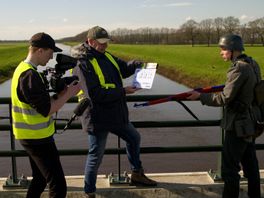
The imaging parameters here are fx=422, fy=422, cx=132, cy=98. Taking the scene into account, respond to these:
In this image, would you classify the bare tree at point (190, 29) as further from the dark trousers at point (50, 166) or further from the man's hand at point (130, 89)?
the dark trousers at point (50, 166)

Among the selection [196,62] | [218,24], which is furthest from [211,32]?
[196,62]

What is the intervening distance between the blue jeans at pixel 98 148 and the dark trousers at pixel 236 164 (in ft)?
3.07

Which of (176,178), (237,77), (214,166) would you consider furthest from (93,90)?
(214,166)

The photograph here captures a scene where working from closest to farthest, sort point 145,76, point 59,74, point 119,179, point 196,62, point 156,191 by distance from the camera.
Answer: point 59,74
point 145,76
point 156,191
point 119,179
point 196,62

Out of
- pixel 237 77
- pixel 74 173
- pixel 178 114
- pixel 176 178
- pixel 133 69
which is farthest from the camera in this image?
pixel 178 114

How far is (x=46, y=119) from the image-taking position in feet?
11.3

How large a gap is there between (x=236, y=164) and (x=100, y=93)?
4.70 ft

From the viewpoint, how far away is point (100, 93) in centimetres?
388

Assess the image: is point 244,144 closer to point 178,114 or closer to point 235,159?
point 235,159

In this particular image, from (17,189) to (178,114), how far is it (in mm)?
10251

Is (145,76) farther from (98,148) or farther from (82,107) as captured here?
(98,148)

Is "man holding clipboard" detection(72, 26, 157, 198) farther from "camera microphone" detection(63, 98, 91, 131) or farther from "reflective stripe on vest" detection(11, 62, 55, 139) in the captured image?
"reflective stripe on vest" detection(11, 62, 55, 139)

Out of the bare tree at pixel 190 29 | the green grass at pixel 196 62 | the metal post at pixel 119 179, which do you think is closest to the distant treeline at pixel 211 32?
the bare tree at pixel 190 29

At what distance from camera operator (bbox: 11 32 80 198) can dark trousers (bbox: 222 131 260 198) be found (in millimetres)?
1513
